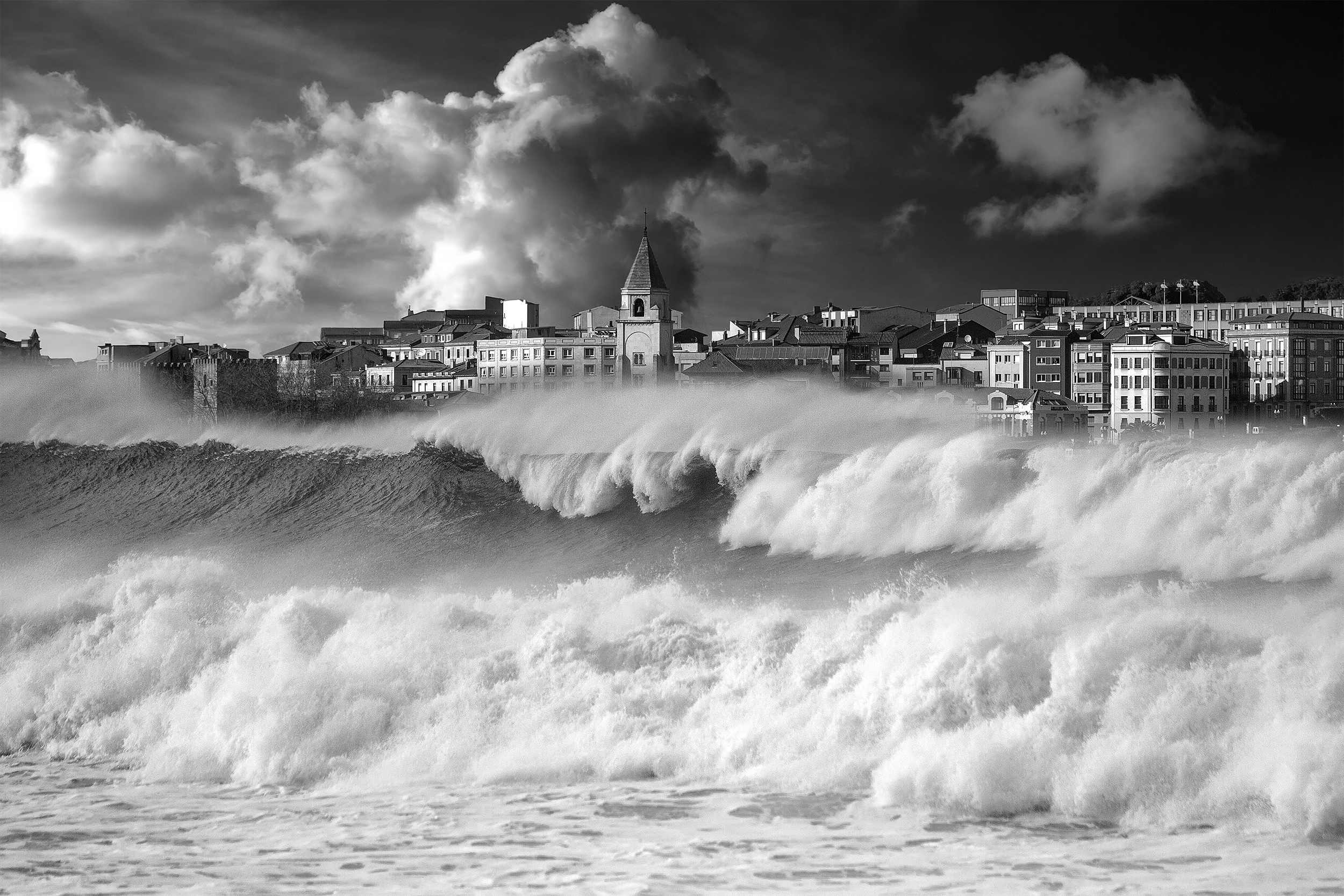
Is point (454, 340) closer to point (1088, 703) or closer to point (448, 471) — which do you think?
point (448, 471)

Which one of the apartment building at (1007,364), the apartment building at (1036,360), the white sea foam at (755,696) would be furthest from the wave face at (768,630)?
the apartment building at (1007,364)

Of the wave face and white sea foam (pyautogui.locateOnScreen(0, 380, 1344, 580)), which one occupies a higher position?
white sea foam (pyautogui.locateOnScreen(0, 380, 1344, 580))

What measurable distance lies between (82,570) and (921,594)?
15877mm

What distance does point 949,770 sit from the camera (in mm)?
11508

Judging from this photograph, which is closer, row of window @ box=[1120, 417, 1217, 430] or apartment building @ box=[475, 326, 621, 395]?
row of window @ box=[1120, 417, 1217, 430]

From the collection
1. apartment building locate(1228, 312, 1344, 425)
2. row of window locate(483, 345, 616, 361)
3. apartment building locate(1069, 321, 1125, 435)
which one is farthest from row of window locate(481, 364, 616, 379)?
apartment building locate(1228, 312, 1344, 425)

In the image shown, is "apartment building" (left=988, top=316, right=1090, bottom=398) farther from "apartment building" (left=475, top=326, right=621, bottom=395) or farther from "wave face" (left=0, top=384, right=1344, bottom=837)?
"wave face" (left=0, top=384, right=1344, bottom=837)

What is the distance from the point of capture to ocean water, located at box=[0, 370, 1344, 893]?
34.3 feet

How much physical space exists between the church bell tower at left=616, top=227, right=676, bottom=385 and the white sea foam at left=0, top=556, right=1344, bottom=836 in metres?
63.2

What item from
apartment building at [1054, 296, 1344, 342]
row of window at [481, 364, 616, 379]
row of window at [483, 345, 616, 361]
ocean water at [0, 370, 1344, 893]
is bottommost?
ocean water at [0, 370, 1344, 893]

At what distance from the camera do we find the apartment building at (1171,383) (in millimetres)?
60031

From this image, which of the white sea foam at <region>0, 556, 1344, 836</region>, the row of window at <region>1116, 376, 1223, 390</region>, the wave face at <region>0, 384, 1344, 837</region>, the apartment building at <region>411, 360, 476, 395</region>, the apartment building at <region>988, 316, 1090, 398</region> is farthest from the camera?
the apartment building at <region>411, 360, 476, 395</region>

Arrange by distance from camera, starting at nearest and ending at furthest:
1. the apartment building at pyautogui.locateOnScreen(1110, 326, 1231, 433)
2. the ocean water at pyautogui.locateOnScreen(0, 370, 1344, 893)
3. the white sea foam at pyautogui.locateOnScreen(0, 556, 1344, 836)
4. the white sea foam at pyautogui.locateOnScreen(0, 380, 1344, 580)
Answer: the ocean water at pyautogui.locateOnScreen(0, 370, 1344, 893), the white sea foam at pyautogui.locateOnScreen(0, 556, 1344, 836), the white sea foam at pyautogui.locateOnScreen(0, 380, 1344, 580), the apartment building at pyautogui.locateOnScreen(1110, 326, 1231, 433)

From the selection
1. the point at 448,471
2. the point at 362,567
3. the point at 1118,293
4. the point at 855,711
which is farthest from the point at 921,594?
the point at 1118,293
